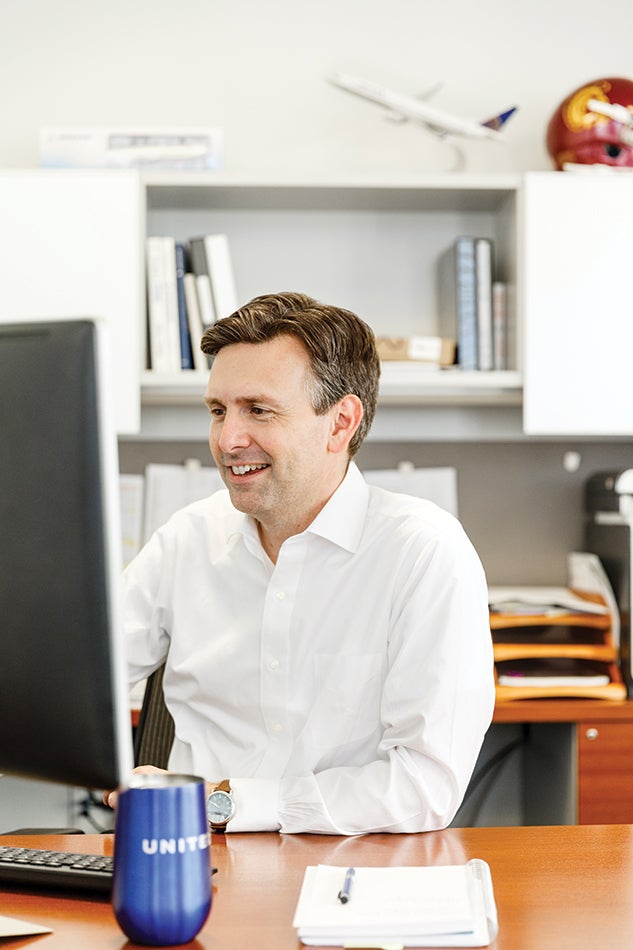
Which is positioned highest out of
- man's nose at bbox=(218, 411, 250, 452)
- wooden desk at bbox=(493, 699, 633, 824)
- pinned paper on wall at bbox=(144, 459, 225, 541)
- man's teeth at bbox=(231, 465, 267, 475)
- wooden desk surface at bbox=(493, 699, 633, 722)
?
man's nose at bbox=(218, 411, 250, 452)

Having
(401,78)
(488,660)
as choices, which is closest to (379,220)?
(401,78)

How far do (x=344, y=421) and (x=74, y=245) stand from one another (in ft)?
3.55

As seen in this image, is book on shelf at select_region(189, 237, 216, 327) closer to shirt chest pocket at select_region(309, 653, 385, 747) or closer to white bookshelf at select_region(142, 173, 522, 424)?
white bookshelf at select_region(142, 173, 522, 424)

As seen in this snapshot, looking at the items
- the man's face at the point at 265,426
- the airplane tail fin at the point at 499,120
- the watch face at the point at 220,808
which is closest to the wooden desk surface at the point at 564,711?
the man's face at the point at 265,426

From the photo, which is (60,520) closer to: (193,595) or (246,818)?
(246,818)

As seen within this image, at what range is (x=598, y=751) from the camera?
7.36 feet

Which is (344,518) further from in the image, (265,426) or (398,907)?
(398,907)

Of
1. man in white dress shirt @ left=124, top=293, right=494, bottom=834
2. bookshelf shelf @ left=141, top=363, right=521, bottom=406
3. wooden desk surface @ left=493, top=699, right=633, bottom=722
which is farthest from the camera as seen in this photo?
bookshelf shelf @ left=141, top=363, right=521, bottom=406

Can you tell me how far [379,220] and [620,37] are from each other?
0.78 metres

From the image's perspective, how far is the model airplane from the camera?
2.52 metres

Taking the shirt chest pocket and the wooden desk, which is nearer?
the shirt chest pocket

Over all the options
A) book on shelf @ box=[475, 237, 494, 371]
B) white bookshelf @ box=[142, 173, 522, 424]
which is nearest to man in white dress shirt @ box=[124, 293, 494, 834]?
book on shelf @ box=[475, 237, 494, 371]

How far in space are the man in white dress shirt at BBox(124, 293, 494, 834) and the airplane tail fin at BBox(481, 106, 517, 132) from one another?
3.84ft

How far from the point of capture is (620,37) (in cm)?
276
